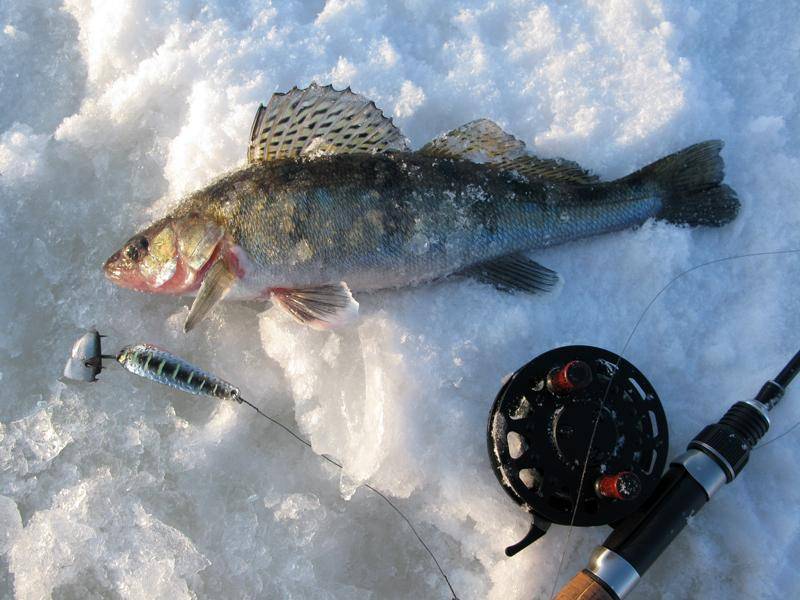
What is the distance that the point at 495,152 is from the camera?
9.52 ft

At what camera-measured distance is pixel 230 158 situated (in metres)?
3.11

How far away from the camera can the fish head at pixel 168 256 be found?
9.20 feet

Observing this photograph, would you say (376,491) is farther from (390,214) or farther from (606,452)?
(390,214)

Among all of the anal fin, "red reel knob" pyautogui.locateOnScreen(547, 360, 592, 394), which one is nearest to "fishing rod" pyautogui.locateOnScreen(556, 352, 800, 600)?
"red reel knob" pyautogui.locateOnScreen(547, 360, 592, 394)

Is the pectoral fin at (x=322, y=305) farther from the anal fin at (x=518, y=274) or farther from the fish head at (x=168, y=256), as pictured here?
the anal fin at (x=518, y=274)

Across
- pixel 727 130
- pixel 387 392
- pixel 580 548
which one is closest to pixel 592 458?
pixel 580 548

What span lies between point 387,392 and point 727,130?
225cm

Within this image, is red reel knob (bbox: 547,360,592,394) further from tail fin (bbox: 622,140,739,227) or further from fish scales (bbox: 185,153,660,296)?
tail fin (bbox: 622,140,739,227)

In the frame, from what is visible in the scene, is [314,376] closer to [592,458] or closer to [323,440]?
[323,440]

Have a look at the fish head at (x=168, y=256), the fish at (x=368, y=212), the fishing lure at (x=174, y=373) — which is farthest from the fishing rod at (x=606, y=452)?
the fish head at (x=168, y=256)

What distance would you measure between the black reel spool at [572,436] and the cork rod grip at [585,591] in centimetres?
28

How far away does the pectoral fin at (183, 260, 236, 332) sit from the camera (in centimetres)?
276

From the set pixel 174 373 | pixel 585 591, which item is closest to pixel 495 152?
pixel 174 373

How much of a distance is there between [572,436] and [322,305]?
125 cm
